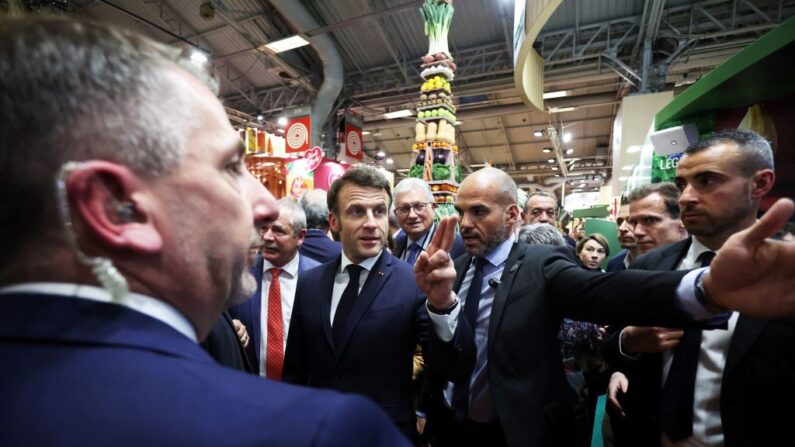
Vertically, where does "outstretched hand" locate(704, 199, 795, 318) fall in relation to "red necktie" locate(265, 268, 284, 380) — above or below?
above

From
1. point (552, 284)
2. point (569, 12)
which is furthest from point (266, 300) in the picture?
point (569, 12)

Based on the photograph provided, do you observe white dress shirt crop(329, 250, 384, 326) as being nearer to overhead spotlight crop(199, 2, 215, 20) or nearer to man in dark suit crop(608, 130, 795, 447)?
man in dark suit crop(608, 130, 795, 447)

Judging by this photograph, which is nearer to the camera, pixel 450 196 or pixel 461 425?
pixel 461 425

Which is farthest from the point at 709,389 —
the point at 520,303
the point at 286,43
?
the point at 286,43

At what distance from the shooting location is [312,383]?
5.60 feet

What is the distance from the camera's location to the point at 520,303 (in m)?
1.58

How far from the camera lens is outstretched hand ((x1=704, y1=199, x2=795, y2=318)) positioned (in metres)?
0.86

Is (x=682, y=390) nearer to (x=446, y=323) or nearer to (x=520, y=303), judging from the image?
(x=520, y=303)

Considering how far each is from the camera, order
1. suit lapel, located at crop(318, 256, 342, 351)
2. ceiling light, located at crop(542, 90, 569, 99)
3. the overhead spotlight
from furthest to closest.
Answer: ceiling light, located at crop(542, 90, 569, 99) < the overhead spotlight < suit lapel, located at crop(318, 256, 342, 351)

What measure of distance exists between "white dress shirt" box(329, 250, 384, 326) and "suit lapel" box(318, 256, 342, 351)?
2 cm

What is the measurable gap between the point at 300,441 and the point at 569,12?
29.6 ft

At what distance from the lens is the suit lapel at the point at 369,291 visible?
63.5 inches

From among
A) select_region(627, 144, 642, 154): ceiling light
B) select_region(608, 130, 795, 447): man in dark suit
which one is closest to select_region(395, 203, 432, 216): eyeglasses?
select_region(608, 130, 795, 447): man in dark suit

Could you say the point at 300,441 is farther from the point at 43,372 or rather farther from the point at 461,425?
the point at 461,425
